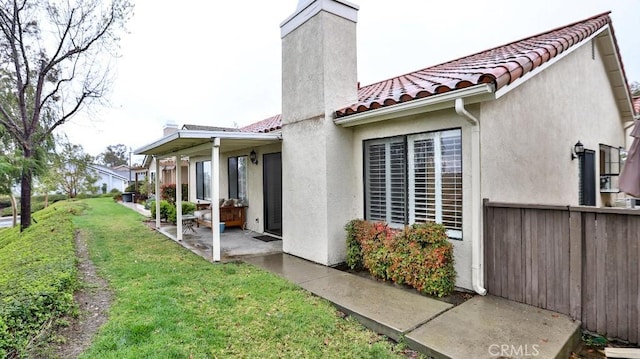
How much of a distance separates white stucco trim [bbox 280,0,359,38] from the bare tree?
919cm

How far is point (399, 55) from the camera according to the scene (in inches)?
854

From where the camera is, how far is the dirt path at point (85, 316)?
368cm

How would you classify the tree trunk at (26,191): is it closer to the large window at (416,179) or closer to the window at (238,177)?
the window at (238,177)

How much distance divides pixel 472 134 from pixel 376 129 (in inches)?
80.6

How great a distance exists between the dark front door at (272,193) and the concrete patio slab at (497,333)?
6.93 metres

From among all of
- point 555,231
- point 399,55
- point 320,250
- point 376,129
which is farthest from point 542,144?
point 399,55

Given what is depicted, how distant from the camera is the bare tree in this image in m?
12.0

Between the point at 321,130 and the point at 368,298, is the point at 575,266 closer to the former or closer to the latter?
the point at 368,298

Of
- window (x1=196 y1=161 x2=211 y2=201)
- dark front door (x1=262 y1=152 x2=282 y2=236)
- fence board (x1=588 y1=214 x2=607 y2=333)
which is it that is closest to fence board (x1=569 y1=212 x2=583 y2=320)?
fence board (x1=588 y1=214 x2=607 y2=333)

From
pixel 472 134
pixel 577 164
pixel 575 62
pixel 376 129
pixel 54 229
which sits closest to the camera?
pixel 472 134

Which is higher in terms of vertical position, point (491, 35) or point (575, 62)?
point (491, 35)

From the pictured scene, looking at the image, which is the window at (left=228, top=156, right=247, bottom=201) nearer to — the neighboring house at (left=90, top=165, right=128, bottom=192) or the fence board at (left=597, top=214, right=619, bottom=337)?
the fence board at (left=597, top=214, right=619, bottom=337)

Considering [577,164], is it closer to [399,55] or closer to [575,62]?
[575,62]

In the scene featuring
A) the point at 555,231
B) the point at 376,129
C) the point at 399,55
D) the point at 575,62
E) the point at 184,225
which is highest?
the point at 399,55
